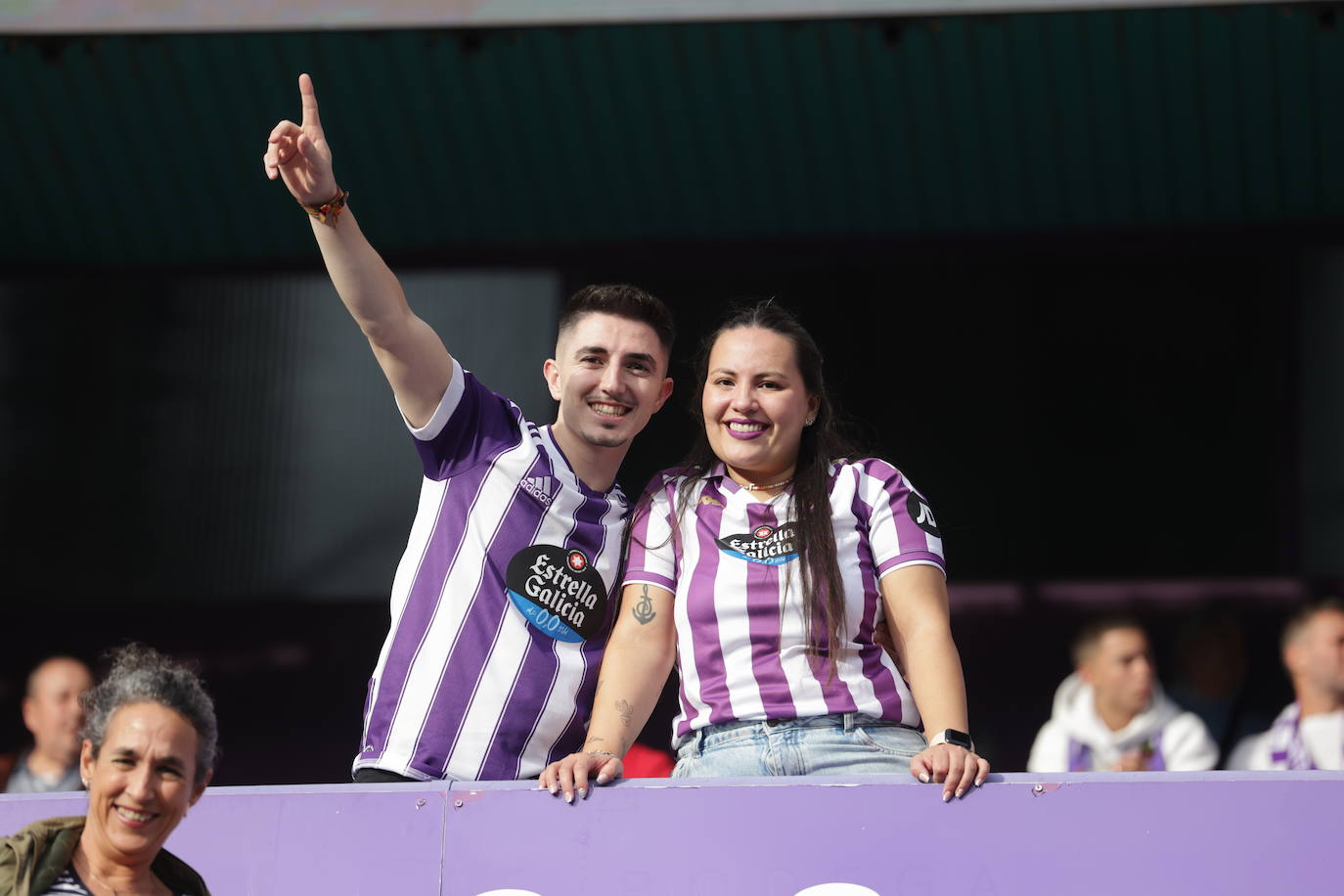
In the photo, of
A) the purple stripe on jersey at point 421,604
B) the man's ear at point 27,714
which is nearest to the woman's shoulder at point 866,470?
the purple stripe on jersey at point 421,604

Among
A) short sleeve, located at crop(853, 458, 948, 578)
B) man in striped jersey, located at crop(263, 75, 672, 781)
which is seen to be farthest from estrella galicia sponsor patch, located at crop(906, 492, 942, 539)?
A: man in striped jersey, located at crop(263, 75, 672, 781)

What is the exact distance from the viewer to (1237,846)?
2328 millimetres

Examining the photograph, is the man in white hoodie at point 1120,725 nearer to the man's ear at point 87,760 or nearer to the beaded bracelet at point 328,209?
the beaded bracelet at point 328,209

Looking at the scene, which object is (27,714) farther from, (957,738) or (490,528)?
(957,738)

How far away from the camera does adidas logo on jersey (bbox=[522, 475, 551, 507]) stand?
2867 mm

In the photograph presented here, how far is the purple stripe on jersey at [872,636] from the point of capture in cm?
261

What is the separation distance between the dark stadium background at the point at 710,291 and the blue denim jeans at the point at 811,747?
11.5 ft

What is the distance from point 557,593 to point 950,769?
85 cm

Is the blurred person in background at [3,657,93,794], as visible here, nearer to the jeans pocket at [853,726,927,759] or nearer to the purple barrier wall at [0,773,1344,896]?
the purple barrier wall at [0,773,1344,896]

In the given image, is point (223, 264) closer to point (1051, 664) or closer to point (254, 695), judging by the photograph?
point (254, 695)

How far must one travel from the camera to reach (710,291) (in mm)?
6230

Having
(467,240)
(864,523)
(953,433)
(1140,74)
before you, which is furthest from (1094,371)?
(864,523)

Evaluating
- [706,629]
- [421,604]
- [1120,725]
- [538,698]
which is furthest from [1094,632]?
[421,604]

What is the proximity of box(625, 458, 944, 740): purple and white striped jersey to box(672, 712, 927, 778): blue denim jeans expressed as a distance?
0.07 feet
